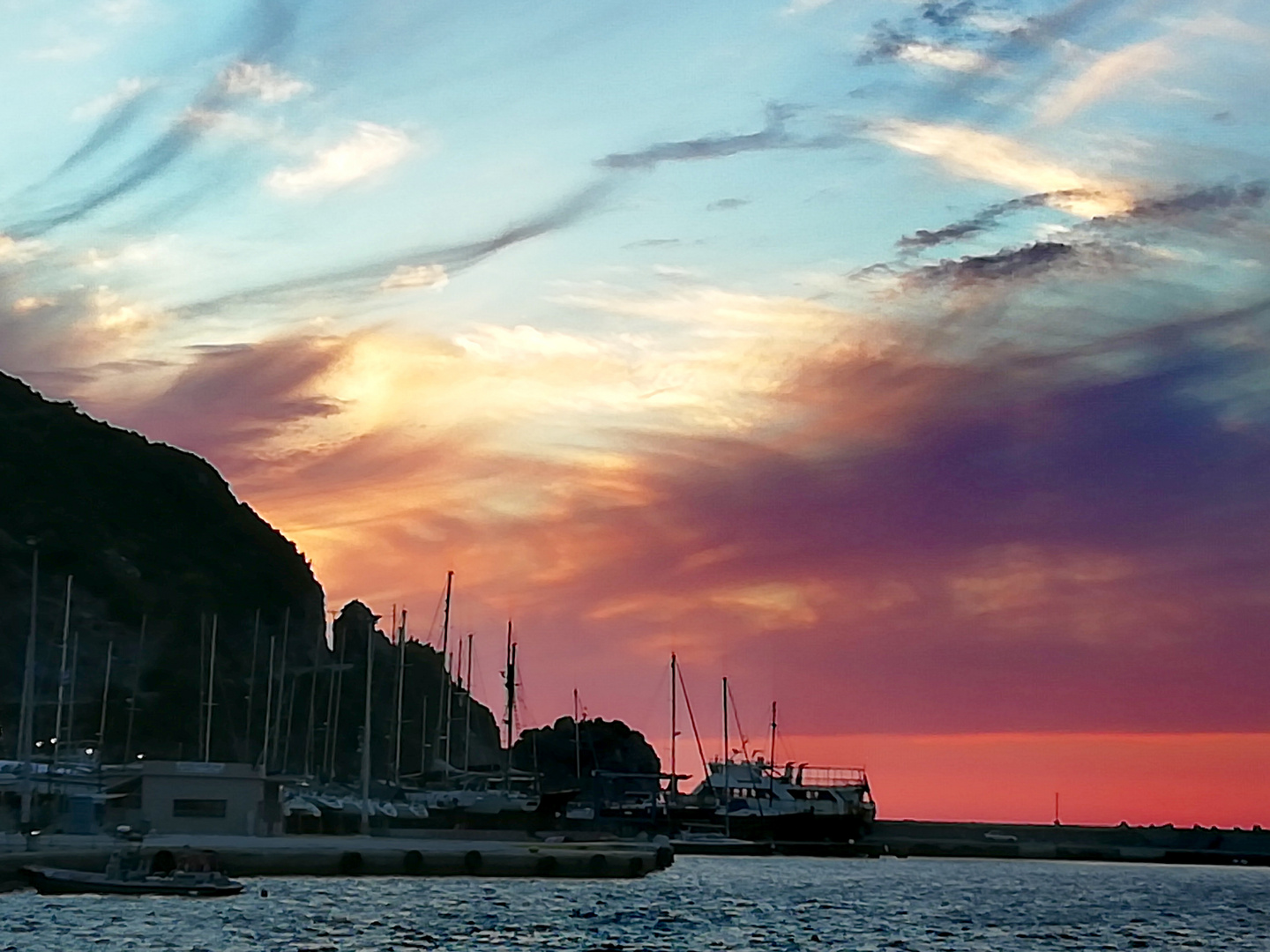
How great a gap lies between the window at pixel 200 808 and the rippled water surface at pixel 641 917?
15.1 meters

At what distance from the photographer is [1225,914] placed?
106 meters

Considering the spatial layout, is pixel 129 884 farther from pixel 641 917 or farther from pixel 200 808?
pixel 200 808

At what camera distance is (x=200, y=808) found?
4168 inches

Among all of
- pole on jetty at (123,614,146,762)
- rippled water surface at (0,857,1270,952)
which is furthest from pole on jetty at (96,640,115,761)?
rippled water surface at (0,857,1270,952)

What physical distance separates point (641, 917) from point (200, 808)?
38972mm

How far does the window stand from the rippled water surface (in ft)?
49.7

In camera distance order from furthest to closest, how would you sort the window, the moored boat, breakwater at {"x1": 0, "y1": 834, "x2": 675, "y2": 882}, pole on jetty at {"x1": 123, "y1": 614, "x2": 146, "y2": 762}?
pole on jetty at {"x1": 123, "y1": 614, "x2": 146, "y2": 762}
the window
breakwater at {"x1": 0, "y1": 834, "x2": 675, "y2": 882}
the moored boat

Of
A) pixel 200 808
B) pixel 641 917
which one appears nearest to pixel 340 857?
pixel 200 808

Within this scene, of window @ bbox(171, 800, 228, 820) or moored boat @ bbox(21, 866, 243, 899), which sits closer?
moored boat @ bbox(21, 866, 243, 899)

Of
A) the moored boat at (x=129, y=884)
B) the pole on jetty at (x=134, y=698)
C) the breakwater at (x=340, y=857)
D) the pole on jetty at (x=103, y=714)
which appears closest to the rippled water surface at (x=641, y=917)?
the moored boat at (x=129, y=884)

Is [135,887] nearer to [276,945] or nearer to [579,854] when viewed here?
[276,945]

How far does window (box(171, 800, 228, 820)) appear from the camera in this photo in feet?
347

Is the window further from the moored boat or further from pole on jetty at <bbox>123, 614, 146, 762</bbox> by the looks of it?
pole on jetty at <bbox>123, 614, 146, 762</bbox>

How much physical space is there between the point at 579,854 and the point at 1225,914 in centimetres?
3987
